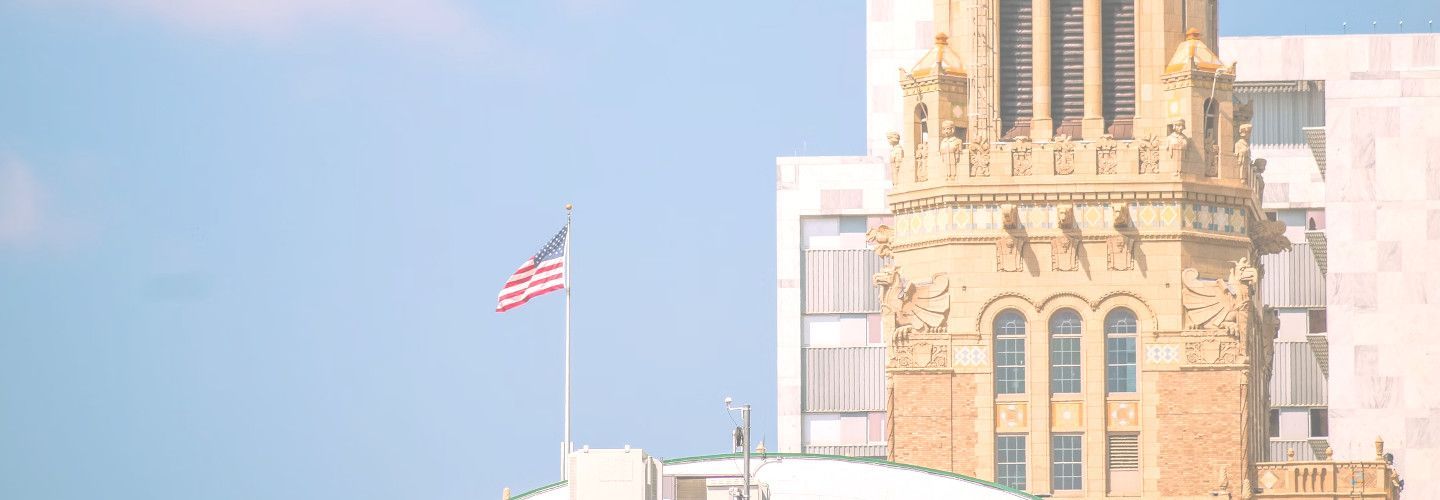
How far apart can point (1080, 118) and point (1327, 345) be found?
191ft

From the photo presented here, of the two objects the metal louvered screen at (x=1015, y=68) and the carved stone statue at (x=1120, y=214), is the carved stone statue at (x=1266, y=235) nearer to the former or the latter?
the carved stone statue at (x=1120, y=214)

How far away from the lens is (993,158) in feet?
307

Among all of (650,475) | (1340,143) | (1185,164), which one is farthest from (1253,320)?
(1340,143)

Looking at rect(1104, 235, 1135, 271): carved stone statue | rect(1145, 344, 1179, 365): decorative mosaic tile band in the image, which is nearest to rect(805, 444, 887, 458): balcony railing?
rect(1104, 235, 1135, 271): carved stone statue

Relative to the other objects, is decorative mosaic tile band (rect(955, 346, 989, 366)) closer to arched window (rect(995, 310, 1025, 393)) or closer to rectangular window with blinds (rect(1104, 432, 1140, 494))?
arched window (rect(995, 310, 1025, 393))

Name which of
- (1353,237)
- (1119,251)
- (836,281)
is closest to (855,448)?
(836,281)

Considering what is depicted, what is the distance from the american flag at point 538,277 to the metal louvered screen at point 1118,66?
16114 millimetres

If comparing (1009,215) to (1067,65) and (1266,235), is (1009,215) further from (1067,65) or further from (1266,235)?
(1266,235)

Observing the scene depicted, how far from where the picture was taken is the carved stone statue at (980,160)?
93688 millimetres

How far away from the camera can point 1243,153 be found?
94.3 metres

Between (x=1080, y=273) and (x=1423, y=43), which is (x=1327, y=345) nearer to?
(x=1423, y=43)

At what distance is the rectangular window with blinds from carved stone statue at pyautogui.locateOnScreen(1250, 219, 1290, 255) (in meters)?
7.64

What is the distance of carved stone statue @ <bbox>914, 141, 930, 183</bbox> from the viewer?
312 feet

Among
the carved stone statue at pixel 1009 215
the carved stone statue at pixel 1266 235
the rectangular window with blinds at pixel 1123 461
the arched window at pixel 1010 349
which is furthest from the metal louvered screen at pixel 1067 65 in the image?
the rectangular window with blinds at pixel 1123 461
